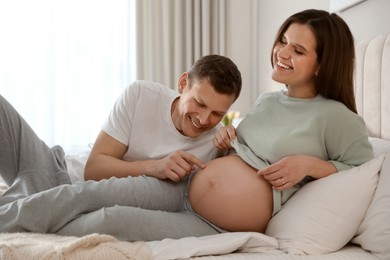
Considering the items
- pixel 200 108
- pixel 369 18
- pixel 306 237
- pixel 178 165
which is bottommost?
pixel 306 237

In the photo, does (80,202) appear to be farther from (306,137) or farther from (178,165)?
(306,137)

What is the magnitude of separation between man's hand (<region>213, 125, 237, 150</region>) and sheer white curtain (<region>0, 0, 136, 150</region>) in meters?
2.79

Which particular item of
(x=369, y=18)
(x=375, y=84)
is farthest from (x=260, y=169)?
(x=369, y=18)

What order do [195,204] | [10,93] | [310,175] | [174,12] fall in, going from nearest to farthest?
1. [310,175]
2. [195,204]
3. [10,93]
4. [174,12]

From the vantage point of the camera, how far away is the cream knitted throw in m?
1.04

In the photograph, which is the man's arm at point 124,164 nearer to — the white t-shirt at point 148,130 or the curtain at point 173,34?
the white t-shirt at point 148,130

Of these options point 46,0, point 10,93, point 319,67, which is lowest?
point 10,93

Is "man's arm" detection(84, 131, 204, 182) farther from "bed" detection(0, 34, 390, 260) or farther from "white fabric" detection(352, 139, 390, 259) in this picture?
"white fabric" detection(352, 139, 390, 259)

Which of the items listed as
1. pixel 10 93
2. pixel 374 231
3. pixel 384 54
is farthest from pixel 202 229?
pixel 10 93

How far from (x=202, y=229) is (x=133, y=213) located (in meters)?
0.23

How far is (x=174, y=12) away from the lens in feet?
14.1

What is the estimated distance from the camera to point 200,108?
167cm

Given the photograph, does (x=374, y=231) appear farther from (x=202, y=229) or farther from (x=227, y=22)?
(x=227, y=22)

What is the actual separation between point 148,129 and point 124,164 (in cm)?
18
